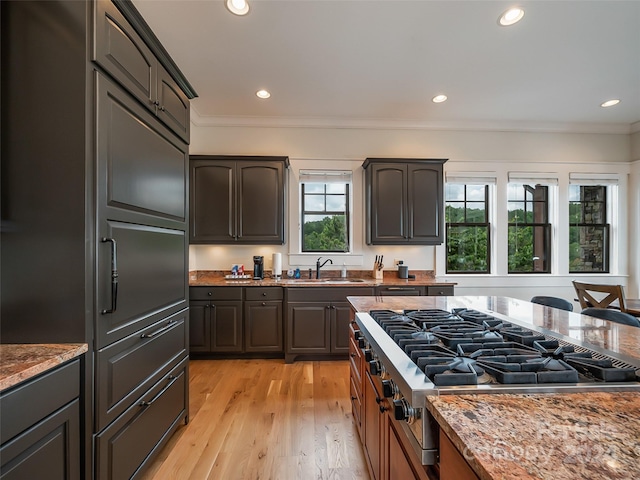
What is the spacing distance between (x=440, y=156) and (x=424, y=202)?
0.83 metres

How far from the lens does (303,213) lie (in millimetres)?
4148

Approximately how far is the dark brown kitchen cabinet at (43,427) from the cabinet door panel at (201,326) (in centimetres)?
225

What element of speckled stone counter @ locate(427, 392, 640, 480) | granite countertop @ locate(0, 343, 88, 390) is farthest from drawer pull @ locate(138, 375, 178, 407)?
speckled stone counter @ locate(427, 392, 640, 480)

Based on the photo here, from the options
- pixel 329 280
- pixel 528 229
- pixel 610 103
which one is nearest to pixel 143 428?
pixel 329 280

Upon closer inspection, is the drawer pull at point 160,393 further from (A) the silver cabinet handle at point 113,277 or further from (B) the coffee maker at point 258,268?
(B) the coffee maker at point 258,268

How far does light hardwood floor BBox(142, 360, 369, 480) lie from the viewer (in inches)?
69.0

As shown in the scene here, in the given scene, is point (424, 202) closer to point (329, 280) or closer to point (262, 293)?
point (329, 280)

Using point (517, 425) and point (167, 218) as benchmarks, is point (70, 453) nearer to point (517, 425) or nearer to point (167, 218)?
point (167, 218)

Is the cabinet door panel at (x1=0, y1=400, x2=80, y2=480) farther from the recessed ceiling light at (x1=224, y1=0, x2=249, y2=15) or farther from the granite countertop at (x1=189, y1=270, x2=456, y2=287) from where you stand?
the recessed ceiling light at (x1=224, y1=0, x2=249, y2=15)

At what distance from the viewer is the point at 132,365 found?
145 cm

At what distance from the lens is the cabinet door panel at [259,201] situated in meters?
3.67

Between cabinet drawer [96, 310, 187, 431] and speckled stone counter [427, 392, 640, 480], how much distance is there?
1321 millimetres

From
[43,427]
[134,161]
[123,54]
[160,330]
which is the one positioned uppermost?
[123,54]

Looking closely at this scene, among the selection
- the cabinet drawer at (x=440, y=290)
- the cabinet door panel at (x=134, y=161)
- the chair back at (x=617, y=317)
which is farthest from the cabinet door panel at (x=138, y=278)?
the chair back at (x=617, y=317)
